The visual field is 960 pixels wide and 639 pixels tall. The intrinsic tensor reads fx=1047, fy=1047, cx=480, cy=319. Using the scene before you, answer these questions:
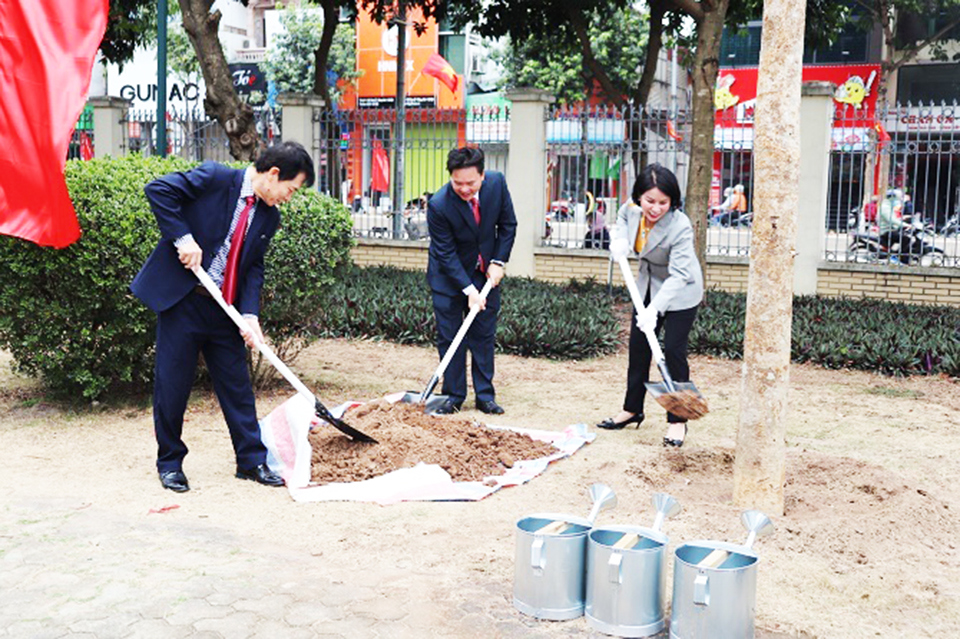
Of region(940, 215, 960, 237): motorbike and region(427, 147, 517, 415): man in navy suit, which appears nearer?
region(427, 147, 517, 415): man in navy suit

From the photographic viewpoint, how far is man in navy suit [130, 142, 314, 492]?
16.7ft

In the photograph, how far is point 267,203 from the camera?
527 cm

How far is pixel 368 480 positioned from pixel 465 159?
2296mm

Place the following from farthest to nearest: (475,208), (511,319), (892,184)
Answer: (892,184) → (511,319) → (475,208)

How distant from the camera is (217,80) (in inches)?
470

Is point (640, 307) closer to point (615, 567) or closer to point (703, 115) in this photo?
point (615, 567)

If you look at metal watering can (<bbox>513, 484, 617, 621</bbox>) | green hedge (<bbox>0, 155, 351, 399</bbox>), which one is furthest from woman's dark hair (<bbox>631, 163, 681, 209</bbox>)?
metal watering can (<bbox>513, 484, 617, 621</bbox>)

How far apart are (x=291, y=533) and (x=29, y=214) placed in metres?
2.84

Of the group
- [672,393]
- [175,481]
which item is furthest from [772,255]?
[175,481]

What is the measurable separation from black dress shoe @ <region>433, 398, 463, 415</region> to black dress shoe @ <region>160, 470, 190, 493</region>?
6.00ft

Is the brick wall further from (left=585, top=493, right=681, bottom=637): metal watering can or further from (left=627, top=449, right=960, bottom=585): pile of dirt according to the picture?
(left=585, top=493, right=681, bottom=637): metal watering can

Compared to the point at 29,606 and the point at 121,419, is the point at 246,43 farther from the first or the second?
the point at 29,606

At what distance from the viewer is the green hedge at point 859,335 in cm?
902

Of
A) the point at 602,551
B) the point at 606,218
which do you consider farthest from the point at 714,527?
the point at 606,218
